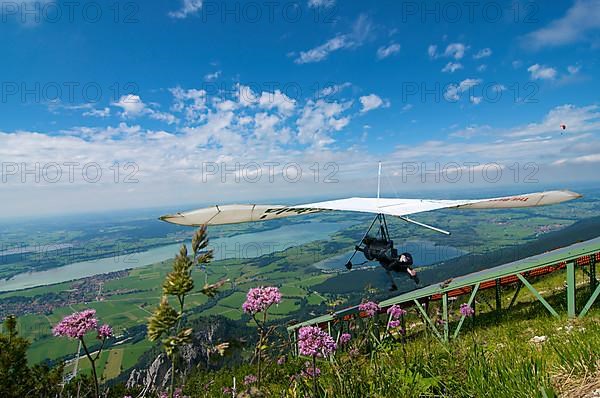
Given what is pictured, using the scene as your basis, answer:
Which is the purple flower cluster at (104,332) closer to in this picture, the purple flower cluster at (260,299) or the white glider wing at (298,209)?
the purple flower cluster at (260,299)

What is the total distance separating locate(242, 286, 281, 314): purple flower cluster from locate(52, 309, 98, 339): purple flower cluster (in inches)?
36.3

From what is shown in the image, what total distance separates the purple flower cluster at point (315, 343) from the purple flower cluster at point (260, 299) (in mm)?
385

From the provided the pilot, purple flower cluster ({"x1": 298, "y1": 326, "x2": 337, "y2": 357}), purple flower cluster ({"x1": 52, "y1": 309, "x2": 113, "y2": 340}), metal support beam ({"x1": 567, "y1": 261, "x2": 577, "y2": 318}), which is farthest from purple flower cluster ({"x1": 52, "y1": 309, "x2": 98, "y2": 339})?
metal support beam ({"x1": 567, "y1": 261, "x2": 577, "y2": 318})

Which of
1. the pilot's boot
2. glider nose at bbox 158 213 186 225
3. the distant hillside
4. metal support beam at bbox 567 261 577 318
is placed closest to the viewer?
glider nose at bbox 158 213 186 225

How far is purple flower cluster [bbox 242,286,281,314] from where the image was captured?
2.22 metres

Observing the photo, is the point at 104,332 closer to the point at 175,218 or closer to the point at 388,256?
the point at 175,218

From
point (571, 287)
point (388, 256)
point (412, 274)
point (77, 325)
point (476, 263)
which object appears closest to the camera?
point (77, 325)

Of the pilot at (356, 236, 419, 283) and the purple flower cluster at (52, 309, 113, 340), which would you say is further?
the pilot at (356, 236, 419, 283)

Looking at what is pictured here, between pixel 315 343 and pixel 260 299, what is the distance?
55 cm

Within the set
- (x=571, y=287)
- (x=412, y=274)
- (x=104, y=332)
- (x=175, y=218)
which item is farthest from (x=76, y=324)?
(x=571, y=287)

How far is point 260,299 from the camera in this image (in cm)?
229

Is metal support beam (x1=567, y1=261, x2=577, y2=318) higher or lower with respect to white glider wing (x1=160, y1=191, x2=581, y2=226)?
lower

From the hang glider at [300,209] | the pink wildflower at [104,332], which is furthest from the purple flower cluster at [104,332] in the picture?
the hang glider at [300,209]

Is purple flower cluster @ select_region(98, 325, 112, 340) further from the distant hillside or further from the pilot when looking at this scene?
the distant hillside
